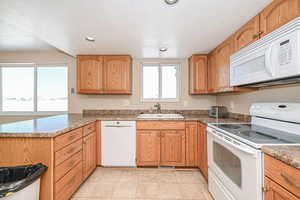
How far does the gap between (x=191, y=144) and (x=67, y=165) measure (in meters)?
1.85

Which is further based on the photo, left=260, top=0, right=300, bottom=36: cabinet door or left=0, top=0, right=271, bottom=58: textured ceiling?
left=0, top=0, right=271, bottom=58: textured ceiling

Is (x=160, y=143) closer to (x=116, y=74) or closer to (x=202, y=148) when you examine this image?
(x=202, y=148)

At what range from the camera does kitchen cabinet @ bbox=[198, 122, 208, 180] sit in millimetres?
2164

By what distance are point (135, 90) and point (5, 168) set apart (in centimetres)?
226

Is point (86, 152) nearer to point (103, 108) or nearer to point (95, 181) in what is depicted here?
point (95, 181)

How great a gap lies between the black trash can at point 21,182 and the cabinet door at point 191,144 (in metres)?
1.98

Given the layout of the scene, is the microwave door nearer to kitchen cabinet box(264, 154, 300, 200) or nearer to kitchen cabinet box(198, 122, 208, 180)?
kitchen cabinet box(264, 154, 300, 200)

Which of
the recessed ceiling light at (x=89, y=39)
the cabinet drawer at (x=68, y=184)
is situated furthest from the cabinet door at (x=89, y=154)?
the recessed ceiling light at (x=89, y=39)

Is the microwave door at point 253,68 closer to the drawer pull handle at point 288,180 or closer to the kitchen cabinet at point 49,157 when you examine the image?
the drawer pull handle at point 288,180

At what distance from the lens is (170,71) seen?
3.22m

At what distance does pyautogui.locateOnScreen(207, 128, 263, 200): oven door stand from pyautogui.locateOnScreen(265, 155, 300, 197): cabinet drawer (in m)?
0.07

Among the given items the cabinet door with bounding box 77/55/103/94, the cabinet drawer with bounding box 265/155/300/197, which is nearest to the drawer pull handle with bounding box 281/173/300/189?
the cabinet drawer with bounding box 265/155/300/197

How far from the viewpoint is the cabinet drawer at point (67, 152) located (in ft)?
4.73

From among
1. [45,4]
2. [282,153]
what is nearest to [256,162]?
[282,153]
